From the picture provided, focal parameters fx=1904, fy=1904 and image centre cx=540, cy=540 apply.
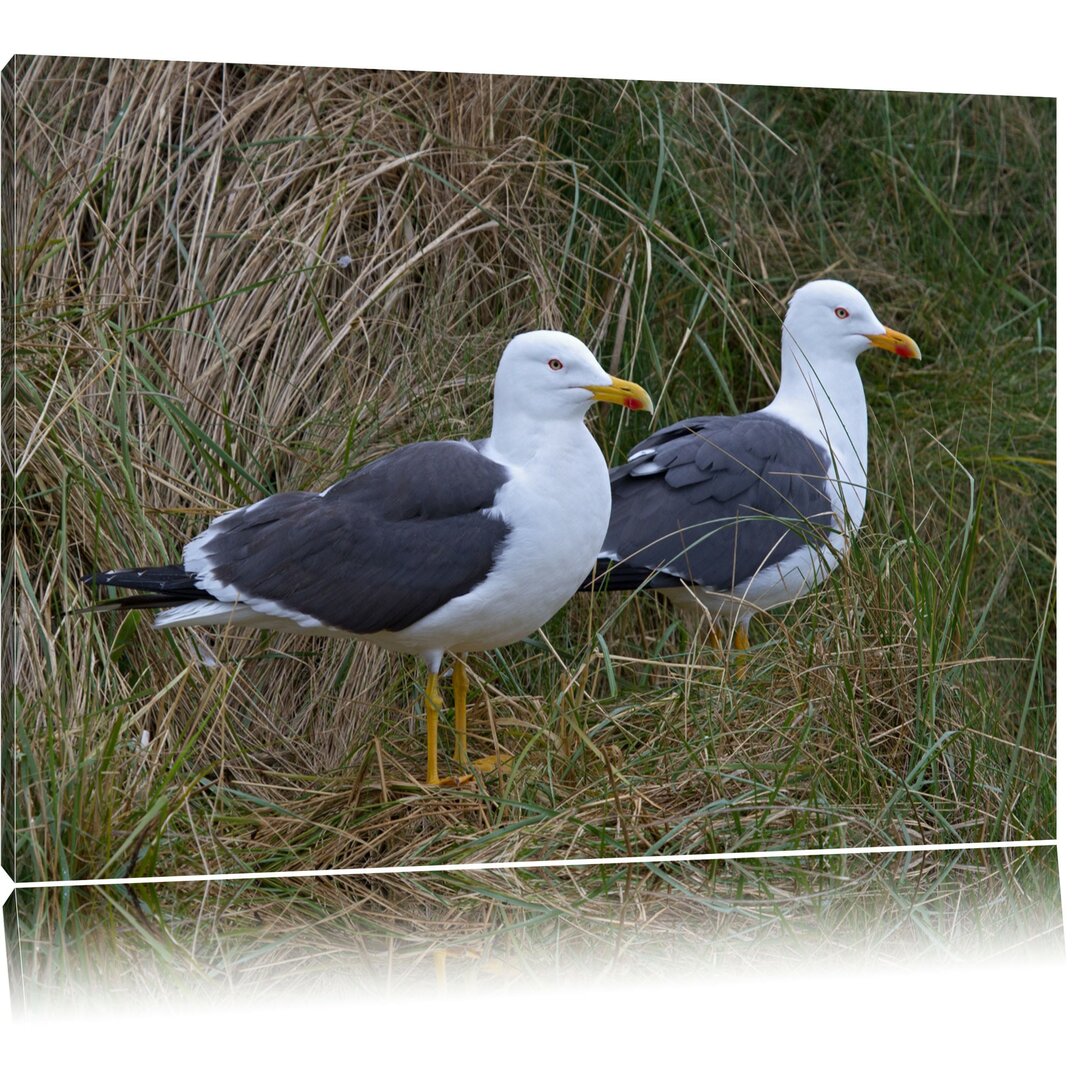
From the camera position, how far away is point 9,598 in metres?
4.34

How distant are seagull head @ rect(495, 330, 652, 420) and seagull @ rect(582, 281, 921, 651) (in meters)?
0.57

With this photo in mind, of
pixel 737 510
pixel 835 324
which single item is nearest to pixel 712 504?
pixel 737 510

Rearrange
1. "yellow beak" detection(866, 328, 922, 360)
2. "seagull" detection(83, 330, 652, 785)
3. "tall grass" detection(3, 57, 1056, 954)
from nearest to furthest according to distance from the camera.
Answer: "seagull" detection(83, 330, 652, 785) < "tall grass" detection(3, 57, 1056, 954) < "yellow beak" detection(866, 328, 922, 360)

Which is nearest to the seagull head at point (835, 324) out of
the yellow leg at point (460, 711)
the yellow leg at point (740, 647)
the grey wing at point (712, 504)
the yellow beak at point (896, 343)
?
the yellow beak at point (896, 343)

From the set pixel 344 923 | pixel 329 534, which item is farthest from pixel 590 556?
pixel 344 923

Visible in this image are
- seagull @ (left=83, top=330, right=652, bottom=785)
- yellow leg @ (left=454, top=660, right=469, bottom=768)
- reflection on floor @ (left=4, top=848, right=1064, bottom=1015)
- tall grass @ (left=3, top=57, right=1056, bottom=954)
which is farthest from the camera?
yellow leg @ (left=454, top=660, right=469, bottom=768)

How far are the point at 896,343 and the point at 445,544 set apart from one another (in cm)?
154

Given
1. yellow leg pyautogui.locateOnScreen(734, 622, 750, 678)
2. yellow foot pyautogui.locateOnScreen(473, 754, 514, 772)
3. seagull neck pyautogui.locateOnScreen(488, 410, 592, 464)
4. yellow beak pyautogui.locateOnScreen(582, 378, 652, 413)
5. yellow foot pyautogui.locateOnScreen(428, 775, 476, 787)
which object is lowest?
yellow foot pyautogui.locateOnScreen(428, 775, 476, 787)

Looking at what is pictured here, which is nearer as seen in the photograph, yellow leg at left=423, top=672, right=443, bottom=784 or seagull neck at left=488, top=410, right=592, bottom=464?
seagull neck at left=488, top=410, right=592, bottom=464

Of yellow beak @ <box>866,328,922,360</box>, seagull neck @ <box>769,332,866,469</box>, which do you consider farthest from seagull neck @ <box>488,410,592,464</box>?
yellow beak @ <box>866,328,922,360</box>

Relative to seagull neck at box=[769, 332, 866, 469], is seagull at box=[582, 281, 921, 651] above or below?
below

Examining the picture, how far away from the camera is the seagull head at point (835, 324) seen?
513cm

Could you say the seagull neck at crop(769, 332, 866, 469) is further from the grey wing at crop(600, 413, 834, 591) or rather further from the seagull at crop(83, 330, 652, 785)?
the seagull at crop(83, 330, 652, 785)

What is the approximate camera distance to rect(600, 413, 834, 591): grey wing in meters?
4.86
